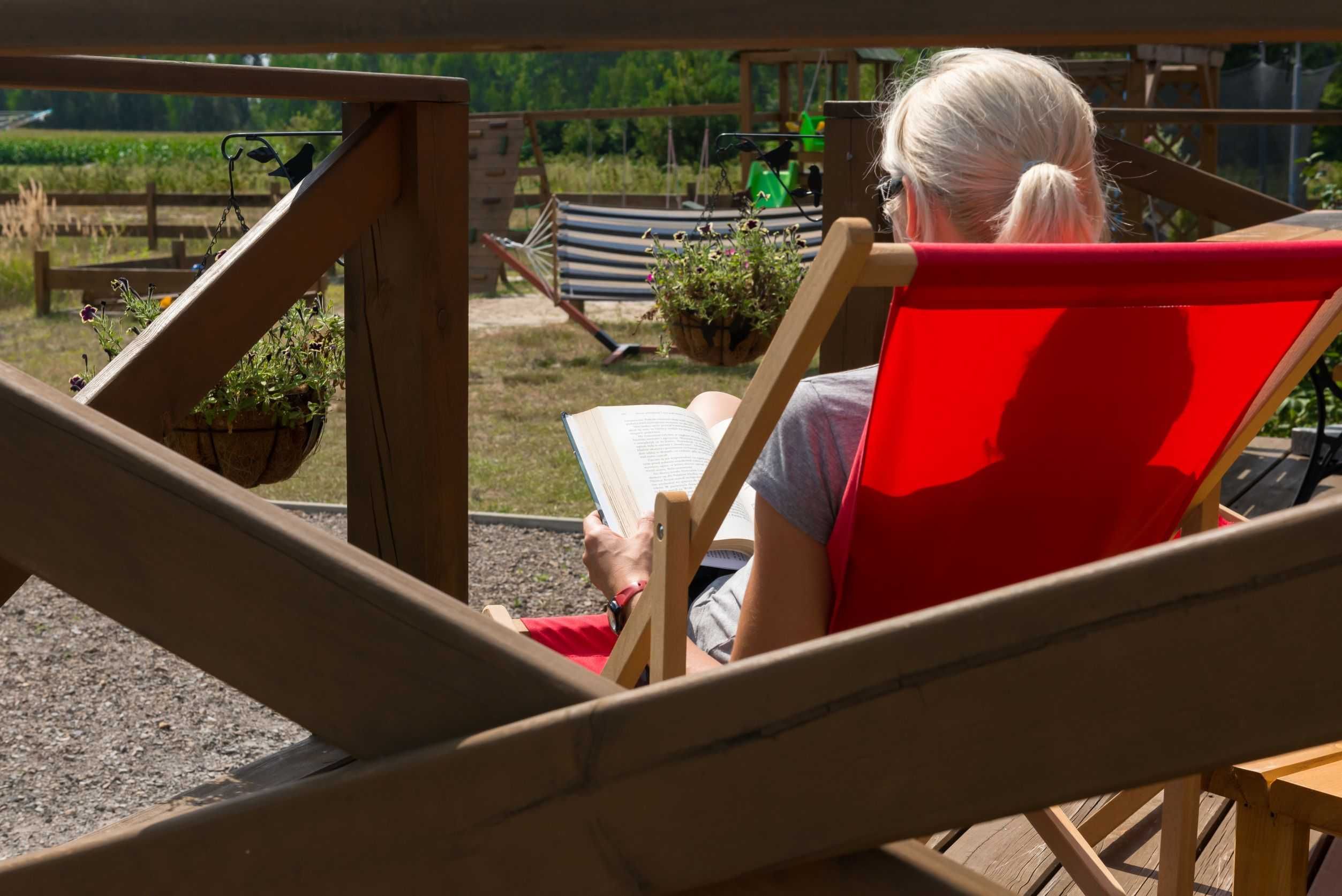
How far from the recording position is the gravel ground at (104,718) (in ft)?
9.37

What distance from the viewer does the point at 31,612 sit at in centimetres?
399

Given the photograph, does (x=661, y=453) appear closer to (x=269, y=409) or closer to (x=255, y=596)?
(x=269, y=409)

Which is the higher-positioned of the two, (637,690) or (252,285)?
(252,285)

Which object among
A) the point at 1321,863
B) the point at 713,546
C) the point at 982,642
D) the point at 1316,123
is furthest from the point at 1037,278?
the point at 1316,123

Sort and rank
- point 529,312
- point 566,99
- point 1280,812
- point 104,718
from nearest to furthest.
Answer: point 1280,812, point 104,718, point 529,312, point 566,99

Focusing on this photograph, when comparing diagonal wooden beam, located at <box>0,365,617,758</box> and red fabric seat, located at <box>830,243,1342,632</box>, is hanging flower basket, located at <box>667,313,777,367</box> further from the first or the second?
diagonal wooden beam, located at <box>0,365,617,758</box>

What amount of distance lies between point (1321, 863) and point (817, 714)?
156 centimetres

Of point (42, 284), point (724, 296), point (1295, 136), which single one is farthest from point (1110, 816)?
point (1295, 136)

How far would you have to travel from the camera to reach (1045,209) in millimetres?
1411

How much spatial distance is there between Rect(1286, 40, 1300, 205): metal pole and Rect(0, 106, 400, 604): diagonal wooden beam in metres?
11.9

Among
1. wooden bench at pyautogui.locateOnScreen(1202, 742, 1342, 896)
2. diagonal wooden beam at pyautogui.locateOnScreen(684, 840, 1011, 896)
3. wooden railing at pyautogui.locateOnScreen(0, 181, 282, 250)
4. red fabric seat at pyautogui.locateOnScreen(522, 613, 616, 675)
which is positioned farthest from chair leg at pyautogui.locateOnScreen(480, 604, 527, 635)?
wooden railing at pyautogui.locateOnScreen(0, 181, 282, 250)

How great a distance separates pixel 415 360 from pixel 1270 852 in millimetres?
1211

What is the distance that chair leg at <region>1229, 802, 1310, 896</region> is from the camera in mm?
1253

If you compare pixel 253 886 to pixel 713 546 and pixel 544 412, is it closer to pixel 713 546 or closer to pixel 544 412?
pixel 713 546
